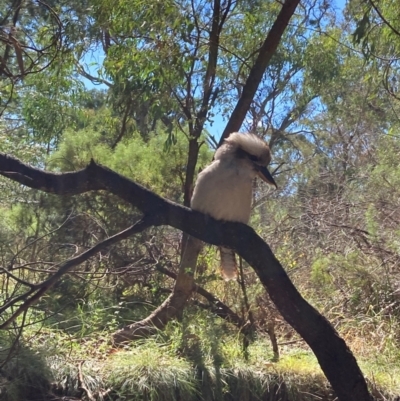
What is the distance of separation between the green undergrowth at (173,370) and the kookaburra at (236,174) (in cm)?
98

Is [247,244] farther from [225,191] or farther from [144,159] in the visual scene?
[144,159]

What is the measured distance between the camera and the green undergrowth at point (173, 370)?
317cm

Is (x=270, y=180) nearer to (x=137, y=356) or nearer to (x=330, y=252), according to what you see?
(x=137, y=356)

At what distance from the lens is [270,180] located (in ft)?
9.45

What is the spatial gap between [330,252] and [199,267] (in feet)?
4.00

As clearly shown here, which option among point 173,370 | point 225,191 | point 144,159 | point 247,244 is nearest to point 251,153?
point 225,191

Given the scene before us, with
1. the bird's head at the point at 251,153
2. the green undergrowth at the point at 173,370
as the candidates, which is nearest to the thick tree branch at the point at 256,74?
the bird's head at the point at 251,153

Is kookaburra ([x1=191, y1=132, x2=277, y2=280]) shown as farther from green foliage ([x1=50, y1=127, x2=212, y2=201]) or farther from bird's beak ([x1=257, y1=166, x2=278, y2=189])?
green foliage ([x1=50, y1=127, x2=212, y2=201])

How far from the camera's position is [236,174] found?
9.67 feet

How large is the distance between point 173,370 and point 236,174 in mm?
1169

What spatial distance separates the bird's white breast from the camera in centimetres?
281

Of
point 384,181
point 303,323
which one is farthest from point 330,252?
point 303,323

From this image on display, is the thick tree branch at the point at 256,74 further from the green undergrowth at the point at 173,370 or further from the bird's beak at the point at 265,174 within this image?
the green undergrowth at the point at 173,370

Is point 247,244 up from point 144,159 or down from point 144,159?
down
